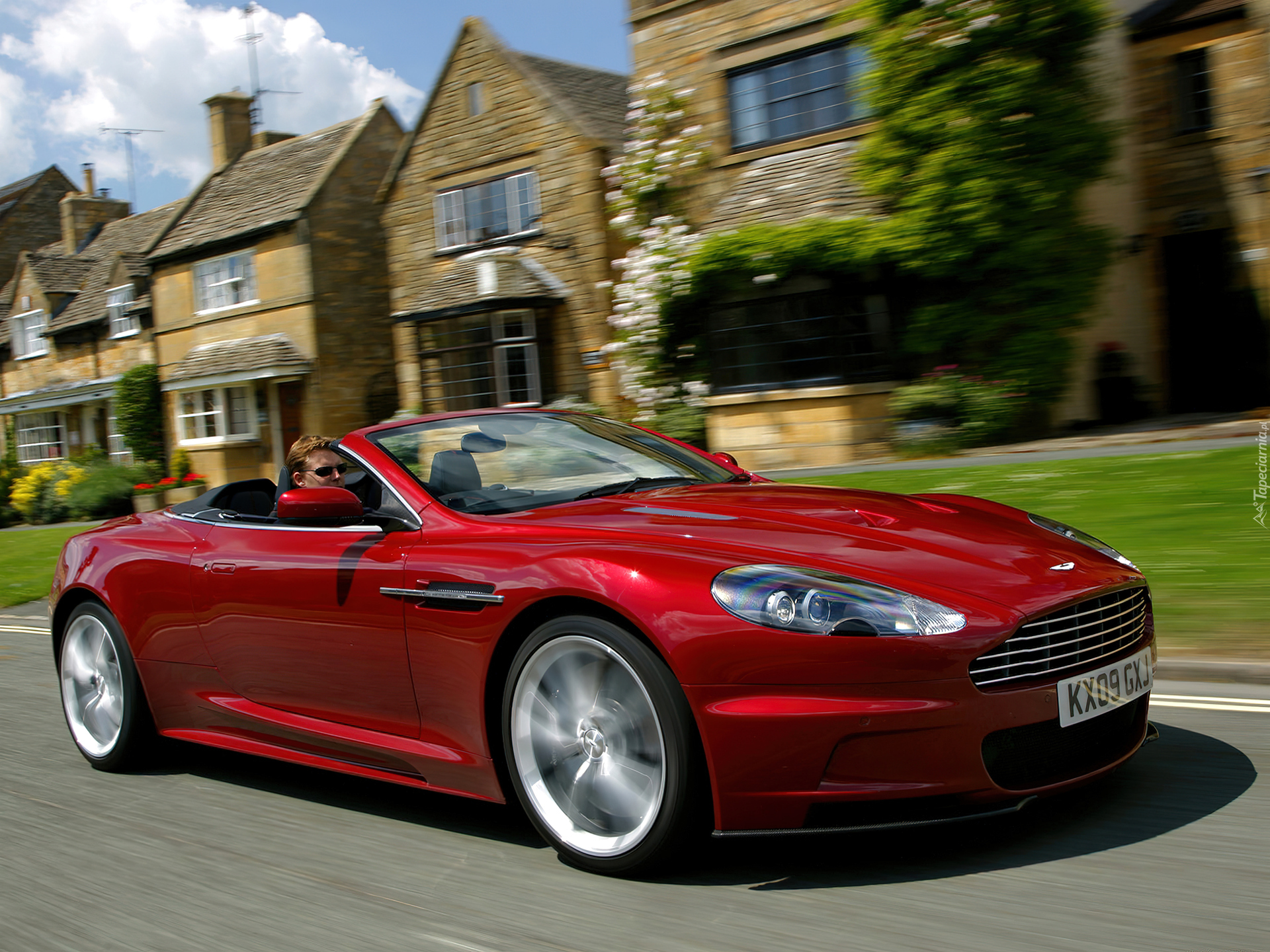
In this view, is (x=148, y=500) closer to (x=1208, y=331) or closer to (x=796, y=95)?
(x=796, y=95)

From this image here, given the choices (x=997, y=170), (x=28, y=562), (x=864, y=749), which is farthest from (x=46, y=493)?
(x=864, y=749)

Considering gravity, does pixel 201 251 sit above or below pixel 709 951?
above

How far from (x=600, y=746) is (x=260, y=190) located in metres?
28.2

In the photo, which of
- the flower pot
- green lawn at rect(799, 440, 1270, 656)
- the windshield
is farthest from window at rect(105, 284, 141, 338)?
the windshield

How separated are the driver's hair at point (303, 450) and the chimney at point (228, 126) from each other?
1150 inches

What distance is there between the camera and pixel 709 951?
268cm

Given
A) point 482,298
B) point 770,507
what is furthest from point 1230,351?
point 770,507

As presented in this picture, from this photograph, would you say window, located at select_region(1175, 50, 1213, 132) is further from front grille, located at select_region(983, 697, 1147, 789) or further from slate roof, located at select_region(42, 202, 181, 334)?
slate roof, located at select_region(42, 202, 181, 334)

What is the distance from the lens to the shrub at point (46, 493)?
27.7 m

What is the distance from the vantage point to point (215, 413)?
28.8m

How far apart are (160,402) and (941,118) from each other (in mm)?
23095

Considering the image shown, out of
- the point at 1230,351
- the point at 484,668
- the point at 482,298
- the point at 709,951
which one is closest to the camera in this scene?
the point at 709,951

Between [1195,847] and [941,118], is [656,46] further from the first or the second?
[1195,847]

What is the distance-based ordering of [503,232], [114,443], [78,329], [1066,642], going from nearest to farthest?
[1066,642] < [503,232] < [114,443] < [78,329]
